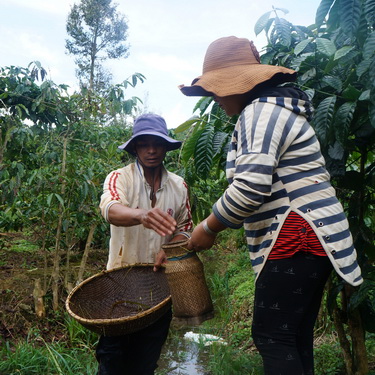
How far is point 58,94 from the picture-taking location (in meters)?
3.74

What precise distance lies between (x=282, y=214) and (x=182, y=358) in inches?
96.2

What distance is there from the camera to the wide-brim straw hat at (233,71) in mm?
1653

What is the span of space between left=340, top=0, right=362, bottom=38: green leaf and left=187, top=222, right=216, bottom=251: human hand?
0.86m

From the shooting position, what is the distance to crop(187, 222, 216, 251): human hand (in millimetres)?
1762

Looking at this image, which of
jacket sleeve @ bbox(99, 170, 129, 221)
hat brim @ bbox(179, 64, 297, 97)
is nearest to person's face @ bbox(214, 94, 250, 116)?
hat brim @ bbox(179, 64, 297, 97)

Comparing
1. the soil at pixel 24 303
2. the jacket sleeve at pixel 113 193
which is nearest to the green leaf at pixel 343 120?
the jacket sleeve at pixel 113 193

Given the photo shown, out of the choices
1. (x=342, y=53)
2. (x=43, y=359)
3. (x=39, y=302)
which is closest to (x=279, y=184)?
(x=342, y=53)

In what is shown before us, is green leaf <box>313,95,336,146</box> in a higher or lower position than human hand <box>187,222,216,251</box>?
higher

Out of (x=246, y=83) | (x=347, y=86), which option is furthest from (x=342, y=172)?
(x=246, y=83)

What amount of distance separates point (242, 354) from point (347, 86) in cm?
215

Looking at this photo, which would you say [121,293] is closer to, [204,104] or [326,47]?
[204,104]

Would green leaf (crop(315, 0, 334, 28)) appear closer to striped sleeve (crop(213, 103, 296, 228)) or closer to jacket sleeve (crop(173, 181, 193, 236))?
striped sleeve (crop(213, 103, 296, 228))

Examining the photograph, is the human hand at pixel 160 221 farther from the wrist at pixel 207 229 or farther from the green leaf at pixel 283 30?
the green leaf at pixel 283 30

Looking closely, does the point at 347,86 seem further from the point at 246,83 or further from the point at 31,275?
the point at 31,275
